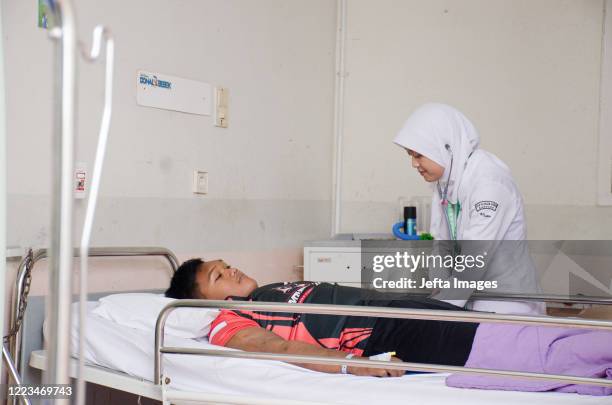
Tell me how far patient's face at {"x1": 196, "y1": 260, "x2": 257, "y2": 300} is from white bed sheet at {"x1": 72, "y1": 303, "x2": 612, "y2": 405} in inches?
10.9

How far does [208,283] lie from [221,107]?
45.8 inches

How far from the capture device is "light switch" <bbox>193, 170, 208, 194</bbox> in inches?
133

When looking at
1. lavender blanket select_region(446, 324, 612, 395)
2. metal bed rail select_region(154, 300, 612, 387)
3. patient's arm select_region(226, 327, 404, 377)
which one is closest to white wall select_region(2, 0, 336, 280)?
patient's arm select_region(226, 327, 404, 377)

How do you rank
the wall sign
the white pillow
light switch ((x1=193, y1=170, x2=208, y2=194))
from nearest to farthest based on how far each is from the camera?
the white pillow → the wall sign → light switch ((x1=193, y1=170, x2=208, y2=194))

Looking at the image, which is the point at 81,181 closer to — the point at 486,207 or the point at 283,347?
the point at 283,347

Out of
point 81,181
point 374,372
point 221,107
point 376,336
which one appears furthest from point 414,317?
point 221,107

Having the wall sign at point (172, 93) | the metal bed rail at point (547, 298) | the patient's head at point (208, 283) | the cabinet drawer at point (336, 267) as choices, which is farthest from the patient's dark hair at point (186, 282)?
the cabinet drawer at point (336, 267)

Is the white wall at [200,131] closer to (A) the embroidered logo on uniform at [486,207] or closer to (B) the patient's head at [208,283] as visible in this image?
(B) the patient's head at [208,283]

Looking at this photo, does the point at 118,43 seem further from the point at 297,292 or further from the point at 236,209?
the point at 297,292

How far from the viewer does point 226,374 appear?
2098mm

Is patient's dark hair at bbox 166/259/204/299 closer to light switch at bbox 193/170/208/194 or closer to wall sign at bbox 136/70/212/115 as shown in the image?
light switch at bbox 193/170/208/194

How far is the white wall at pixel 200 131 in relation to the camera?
267cm

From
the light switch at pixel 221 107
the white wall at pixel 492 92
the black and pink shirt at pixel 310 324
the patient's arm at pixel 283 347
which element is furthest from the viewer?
the white wall at pixel 492 92

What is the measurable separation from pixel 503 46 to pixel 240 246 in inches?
79.4
